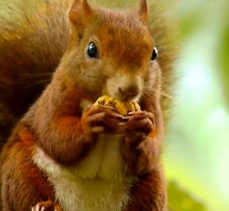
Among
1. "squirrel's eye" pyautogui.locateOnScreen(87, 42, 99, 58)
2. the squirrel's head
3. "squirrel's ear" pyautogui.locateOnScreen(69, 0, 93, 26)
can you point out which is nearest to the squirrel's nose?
the squirrel's head

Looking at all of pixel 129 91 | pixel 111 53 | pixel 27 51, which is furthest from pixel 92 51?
pixel 27 51

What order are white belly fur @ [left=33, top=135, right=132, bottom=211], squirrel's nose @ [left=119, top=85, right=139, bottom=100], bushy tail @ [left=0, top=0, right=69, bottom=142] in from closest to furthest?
squirrel's nose @ [left=119, top=85, right=139, bottom=100], white belly fur @ [left=33, top=135, right=132, bottom=211], bushy tail @ [left=0, top=0, right=69, bottom=142]

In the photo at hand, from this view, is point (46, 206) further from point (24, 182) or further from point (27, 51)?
point (27, 51)

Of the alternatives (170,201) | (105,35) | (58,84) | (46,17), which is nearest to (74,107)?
(58,84)

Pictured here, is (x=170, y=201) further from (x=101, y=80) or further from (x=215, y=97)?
(x=101, y=80)

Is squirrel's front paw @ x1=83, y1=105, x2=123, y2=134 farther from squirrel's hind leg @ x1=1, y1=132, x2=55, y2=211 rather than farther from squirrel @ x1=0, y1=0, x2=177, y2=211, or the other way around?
squirrel's hind leg @ x1=1, y1=132, x2=55, y2=211

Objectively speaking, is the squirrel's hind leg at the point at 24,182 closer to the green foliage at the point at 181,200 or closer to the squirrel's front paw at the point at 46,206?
the squirrel's front paw at the point at 46,206

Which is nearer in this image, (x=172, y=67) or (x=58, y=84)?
(x=58, y=84)

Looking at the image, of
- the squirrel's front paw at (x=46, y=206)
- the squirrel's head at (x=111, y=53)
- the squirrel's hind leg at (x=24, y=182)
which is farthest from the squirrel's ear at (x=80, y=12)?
the squirrel's front paw at (x=46, y=206)
